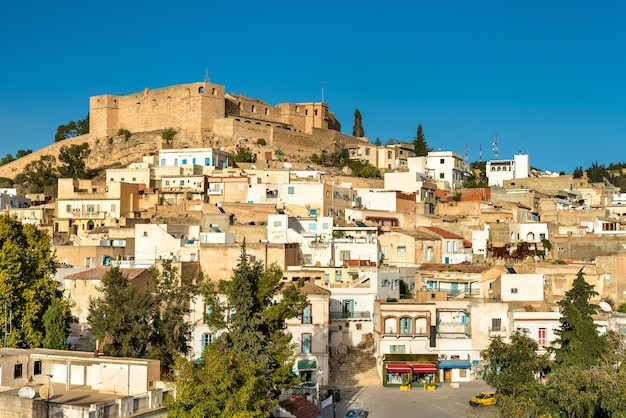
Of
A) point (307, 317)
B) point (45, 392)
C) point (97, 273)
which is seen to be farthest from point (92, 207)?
point (45, 392)

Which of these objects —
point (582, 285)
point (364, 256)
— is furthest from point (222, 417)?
point (364, 256)

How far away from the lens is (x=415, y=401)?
1107 inches

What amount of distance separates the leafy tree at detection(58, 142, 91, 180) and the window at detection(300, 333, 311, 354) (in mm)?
36306

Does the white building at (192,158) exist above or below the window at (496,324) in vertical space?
above

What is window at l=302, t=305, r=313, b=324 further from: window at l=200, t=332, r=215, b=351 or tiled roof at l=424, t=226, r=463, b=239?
tiled roof at l=424, t=226, r=463, b=239

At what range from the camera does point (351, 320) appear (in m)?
32.8

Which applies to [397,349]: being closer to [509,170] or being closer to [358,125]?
[509,170]

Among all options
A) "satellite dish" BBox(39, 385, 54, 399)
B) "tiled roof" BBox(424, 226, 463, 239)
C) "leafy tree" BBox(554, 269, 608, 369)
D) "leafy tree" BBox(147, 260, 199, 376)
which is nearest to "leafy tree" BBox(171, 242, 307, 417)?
"leafy tree" BBox(147, 260, 199, 376)

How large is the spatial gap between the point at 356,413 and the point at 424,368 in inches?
227

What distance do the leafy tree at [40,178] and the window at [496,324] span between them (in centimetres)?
3811

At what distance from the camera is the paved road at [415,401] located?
26.5 metres

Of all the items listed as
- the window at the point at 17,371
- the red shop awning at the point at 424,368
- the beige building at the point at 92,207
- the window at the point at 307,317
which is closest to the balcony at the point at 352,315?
the window at the point at 307,317

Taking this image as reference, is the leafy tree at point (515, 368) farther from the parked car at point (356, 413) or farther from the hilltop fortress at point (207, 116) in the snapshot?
the hilltop fortress at point (207, 116)

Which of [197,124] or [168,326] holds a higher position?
[197,124]
